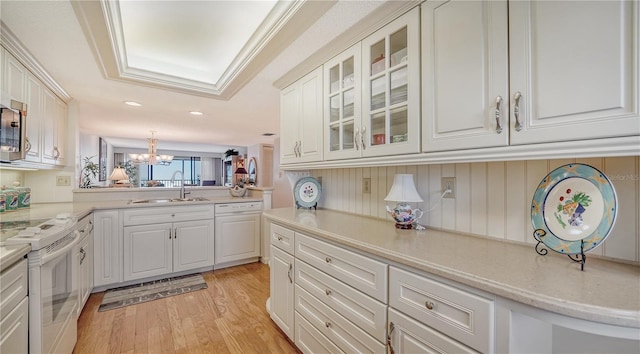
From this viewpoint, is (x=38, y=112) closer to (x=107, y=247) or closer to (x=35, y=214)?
(x=35, y=214)

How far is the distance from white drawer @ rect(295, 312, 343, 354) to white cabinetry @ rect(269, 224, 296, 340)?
3.6 inches

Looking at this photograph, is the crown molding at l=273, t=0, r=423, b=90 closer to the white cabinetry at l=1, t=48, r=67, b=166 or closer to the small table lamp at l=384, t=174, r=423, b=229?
the small table lamp at l=384, t=174, r=423, b=229

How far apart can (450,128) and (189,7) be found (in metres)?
1.75

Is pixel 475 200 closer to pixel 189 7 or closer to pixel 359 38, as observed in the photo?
pixel 359 38

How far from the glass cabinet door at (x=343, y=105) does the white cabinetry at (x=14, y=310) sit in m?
1.63

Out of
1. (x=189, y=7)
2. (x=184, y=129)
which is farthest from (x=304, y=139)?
(x=184, y=129)

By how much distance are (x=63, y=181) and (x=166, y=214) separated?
1.13 m

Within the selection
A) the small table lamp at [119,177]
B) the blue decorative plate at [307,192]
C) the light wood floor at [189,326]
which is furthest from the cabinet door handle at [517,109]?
the small table lamp at [119,177]

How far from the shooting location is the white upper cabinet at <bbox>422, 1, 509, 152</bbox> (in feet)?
3.24

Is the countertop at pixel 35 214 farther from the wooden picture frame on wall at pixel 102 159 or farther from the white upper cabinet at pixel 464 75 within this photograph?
the wooden picture frame on wall at pixel 102 159

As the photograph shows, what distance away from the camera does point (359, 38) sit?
1591 mm

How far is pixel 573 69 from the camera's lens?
2.68 ft

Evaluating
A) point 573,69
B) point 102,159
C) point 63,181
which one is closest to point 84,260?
point 63,181

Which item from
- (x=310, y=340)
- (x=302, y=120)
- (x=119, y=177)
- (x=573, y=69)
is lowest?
(x=310, y=340)
